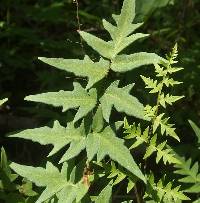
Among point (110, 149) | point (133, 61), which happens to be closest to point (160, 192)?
point (110, 149)

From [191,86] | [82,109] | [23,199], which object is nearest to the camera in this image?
[82,109]

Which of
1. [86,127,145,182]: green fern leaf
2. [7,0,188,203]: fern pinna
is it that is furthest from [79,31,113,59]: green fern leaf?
[86,127,145,182]: green fern leaf

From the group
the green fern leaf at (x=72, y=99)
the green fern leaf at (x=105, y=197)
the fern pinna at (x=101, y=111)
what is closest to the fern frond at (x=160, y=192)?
the fern pinna at (x=101, y=111)

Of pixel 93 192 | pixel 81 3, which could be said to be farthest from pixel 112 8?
pixel 93 192

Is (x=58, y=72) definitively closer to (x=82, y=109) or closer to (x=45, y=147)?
(x=45, y=147)

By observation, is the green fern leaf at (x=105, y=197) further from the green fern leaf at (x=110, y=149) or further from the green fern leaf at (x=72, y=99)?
the green fern leaf at (x=72, y=99)

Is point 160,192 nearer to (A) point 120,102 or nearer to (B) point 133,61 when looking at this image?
(A) point 120,102
